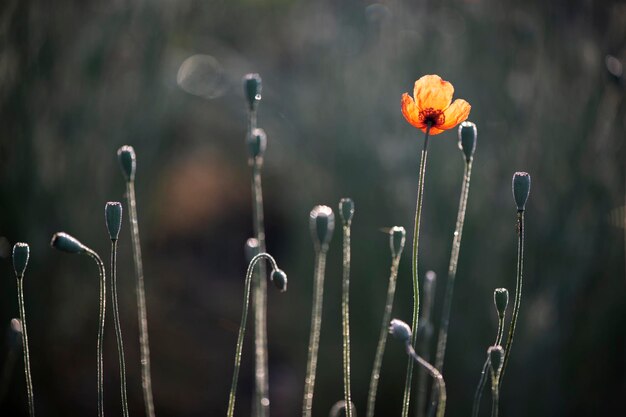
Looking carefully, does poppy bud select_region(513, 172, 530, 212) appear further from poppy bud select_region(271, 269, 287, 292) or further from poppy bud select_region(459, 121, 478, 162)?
poppy bud select_region(271, 269, 287, 292)

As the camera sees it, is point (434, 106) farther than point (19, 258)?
Yes

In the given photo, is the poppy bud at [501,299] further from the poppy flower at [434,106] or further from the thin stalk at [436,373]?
A: the poppy flower at [434,106]

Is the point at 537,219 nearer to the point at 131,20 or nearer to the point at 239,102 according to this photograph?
the point at 131,20

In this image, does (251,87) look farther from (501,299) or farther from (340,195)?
(340,195)

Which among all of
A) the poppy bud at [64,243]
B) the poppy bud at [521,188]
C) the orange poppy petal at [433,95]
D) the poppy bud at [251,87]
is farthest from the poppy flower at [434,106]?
the poppy bud at [64,243]

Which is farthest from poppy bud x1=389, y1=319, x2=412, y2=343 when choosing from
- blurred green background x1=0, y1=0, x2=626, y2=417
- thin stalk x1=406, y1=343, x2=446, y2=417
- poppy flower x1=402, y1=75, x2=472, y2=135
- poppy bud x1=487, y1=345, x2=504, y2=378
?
blurred green background x1=0, y1=0, x2=626, y2=417

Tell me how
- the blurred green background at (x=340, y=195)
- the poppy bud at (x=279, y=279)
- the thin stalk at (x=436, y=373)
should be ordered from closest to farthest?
the thin stalk at (x=436, y=373)
the poppy bud at (x=279, y=279)
the blurred green background at (x=340, y=195)

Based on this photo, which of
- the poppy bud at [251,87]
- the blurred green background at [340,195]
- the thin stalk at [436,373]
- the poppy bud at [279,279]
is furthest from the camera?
the blurred green background at [340,195]

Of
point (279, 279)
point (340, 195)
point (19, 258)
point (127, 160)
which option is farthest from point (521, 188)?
point (340, 195)
